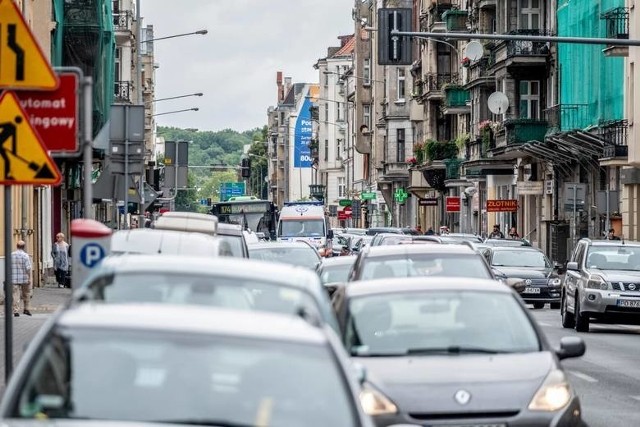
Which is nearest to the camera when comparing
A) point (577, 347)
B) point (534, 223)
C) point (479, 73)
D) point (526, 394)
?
point (526, 394)

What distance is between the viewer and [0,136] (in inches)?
493

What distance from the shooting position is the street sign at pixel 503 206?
6334 cm

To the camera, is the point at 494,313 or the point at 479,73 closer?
the point at 494,313

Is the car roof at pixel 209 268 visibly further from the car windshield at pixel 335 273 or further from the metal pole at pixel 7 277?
the car windshield at pixel 335 273

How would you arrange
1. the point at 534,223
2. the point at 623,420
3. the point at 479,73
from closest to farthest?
the point at 623,420, the point at 534,223, the point at 479,73

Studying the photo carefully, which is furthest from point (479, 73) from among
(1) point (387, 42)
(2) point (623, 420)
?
(2) point (623, 420)

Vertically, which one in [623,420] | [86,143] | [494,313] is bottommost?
[623,420]

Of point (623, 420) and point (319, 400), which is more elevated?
point (319, 400)

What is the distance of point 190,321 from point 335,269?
17.7m

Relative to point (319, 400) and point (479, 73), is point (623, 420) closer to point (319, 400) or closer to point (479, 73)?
point (319, 400)

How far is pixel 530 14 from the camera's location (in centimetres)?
6562

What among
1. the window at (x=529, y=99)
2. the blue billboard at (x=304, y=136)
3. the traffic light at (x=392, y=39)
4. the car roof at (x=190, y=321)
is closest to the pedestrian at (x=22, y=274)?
the traffic light at (x=392, y=39)

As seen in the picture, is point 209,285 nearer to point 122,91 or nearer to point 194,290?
point 194,290

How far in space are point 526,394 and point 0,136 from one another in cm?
405
